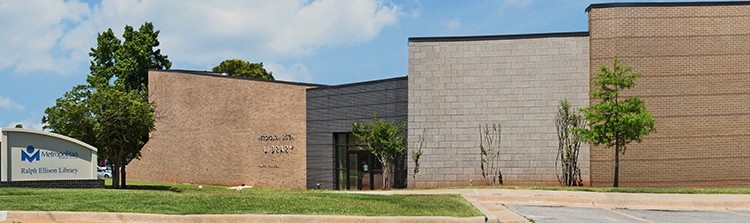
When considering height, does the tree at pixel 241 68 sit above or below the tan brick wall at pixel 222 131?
A: above

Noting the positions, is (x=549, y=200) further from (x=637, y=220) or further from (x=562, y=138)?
(x=562, y=138)

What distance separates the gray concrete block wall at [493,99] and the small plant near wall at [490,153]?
0.66ft

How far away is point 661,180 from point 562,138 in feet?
13.0

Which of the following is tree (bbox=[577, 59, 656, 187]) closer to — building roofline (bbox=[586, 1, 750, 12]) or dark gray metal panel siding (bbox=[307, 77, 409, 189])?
building roofline (bbox=[586, 1, 750, 12])

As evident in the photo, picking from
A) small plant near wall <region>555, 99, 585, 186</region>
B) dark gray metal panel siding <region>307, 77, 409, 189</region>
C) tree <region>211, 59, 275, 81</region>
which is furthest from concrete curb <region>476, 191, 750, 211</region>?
tree <region>211, 59, 275, 81</region>

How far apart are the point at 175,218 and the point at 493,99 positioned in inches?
811

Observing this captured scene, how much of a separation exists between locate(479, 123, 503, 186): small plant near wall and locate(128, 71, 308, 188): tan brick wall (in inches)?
422

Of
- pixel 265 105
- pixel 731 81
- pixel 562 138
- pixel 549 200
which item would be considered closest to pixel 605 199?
pixel 549 200

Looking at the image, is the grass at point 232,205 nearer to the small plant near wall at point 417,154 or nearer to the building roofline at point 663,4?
the small plant near wall at point 417,154

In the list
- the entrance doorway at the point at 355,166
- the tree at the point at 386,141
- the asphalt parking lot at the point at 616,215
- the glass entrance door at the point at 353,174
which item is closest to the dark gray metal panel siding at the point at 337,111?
the entrance doorway at the point at 355,166

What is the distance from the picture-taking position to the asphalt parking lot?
1761 cm

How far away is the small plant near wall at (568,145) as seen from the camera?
3244cm

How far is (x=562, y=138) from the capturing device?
32594 millimetres

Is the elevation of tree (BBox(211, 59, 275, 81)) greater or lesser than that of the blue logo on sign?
greater
